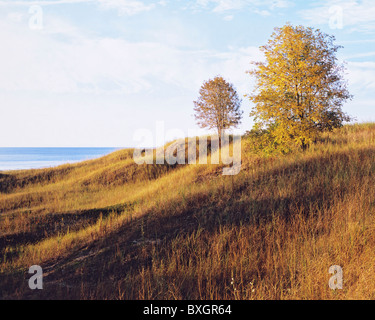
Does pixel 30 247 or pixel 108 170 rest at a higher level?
pixel 108 170

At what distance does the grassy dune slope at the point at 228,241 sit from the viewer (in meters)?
5.09

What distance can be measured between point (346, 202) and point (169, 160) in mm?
18610

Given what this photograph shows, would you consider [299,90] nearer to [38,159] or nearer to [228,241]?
[228,241]

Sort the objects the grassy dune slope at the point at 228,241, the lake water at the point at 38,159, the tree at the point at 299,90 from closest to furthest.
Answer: the grassy dune slope at the point at 228,241
the tree at the point at 299,90
the lake water at the point at 38,159

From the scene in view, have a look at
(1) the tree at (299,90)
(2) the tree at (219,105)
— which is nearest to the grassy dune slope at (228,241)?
(1) the tree at (299,90)

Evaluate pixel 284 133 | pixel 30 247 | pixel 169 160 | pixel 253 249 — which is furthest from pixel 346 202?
pixel 169 160

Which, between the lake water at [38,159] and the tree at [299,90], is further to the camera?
the lake water at [38,159]

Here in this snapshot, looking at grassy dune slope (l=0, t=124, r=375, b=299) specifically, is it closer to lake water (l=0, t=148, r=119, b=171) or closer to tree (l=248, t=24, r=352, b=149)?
tree (l=248, t=24, r=352, b=149)

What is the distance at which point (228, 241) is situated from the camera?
6711 millimetres

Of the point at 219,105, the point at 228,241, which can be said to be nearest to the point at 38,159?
the point at 219,105

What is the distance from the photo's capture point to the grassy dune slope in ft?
16.7

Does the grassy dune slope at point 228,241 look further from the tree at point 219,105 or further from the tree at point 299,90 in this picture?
the tree at point 219,105
